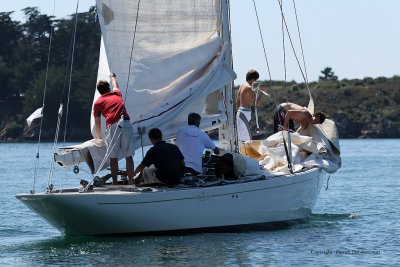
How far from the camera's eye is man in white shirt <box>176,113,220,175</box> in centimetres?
1828

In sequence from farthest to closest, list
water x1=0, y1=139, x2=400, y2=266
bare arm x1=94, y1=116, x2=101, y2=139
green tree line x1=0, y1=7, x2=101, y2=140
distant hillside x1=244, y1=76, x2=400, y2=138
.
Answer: distant hillside x1=244, y1=76, x2=400, y2=138 < green tree line x1=0, y1=7, x2=101, y2=140 < bare arm x1=94, y1=116, x2=101, y2=139 < water x1=0, y1=139, x2=400, y2=266

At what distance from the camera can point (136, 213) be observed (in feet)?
56.5

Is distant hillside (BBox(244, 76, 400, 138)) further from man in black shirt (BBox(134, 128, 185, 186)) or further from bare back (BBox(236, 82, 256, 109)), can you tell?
man in black shirt (BBox(134, 128, 185, 186))

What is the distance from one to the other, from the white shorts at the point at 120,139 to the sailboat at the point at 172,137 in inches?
10.1

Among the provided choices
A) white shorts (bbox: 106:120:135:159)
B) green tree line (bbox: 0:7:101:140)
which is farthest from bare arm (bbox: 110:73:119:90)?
green tree line (bbox: 0:7:101:140)

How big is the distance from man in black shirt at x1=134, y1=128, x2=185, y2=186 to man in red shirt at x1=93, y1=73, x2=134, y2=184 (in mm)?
389

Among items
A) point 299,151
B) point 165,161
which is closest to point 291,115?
point 299,151

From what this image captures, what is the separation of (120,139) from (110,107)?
0.48 m

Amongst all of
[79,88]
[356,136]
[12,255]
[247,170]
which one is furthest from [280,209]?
[356,136]

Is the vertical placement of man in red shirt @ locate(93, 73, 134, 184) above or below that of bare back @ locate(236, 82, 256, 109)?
below

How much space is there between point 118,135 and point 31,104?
259ft

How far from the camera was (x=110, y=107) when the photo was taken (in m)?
18.0

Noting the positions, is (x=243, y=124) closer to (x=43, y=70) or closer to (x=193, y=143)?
(x=193, y=143)

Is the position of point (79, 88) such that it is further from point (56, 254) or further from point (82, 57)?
point (56, 254)
